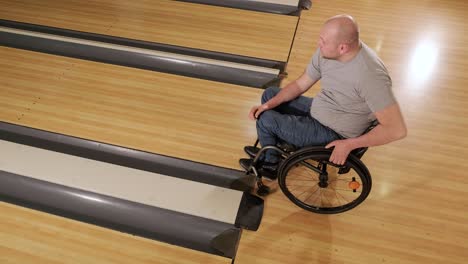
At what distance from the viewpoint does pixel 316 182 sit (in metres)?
2.07

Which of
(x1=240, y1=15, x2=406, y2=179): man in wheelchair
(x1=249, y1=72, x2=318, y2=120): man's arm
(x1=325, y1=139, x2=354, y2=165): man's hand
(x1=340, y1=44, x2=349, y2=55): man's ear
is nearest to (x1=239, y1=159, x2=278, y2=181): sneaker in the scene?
(x1=240, y1=15, x2=406, y2=179): man in wheelchair

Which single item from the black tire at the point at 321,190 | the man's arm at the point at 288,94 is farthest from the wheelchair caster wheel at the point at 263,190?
the man's arm at the point at 288,94

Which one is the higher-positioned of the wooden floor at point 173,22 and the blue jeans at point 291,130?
the blue jeans at point 291,130

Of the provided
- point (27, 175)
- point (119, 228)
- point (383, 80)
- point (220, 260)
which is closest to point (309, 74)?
point (383, 80)

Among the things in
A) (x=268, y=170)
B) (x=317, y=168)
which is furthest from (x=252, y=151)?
(x=317, y=168)

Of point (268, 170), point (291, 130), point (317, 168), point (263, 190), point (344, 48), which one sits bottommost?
point (263, 190)

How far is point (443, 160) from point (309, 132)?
102 centimetres

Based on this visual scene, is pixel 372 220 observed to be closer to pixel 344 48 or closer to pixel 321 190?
pixel 321 190

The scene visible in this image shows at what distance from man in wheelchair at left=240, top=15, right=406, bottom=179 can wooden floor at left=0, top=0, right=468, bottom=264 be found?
375 mm

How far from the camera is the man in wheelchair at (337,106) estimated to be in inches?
56.2

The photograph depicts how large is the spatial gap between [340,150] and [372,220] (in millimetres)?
584

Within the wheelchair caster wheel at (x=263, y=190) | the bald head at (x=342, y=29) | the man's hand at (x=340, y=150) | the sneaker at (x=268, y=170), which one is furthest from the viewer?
the wheelchair caster wheel at (x=263, y=190)

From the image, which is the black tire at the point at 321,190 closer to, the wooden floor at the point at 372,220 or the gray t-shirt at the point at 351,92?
the wooden floor at the point at 372,220

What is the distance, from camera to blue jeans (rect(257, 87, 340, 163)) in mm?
1674
